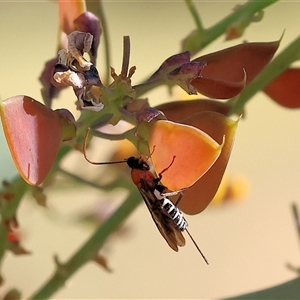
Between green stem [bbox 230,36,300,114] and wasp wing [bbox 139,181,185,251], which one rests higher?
green stem [bbox 230,36,300,114]

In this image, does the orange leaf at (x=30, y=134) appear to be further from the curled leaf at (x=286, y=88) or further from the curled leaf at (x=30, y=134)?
the curled leaf at (x=286, y=88)

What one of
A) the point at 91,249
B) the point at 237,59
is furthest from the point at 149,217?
the point at 237,59

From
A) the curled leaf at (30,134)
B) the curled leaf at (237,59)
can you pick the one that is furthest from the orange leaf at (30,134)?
the curled leaf at (237,59)

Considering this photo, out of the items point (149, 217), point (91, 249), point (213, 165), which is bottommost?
point (149, 217)

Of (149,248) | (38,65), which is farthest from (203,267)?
(38,65)

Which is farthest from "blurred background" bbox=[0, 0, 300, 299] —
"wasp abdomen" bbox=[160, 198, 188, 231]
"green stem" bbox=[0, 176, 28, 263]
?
"wasp abdomen" bbox=[160, 198, 188, 231]

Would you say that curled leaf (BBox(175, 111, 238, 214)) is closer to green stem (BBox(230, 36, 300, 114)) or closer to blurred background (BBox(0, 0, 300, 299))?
green stem (BBox(230, 36, 300, 114))

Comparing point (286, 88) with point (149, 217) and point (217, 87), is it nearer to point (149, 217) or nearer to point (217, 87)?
point (217, 87)
